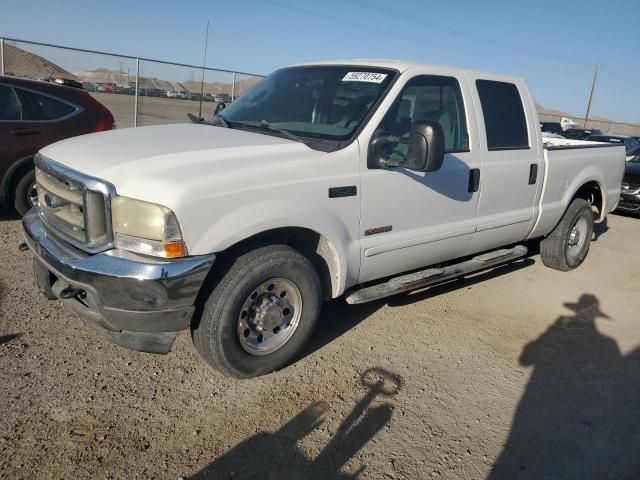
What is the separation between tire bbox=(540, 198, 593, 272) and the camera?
5992 mm

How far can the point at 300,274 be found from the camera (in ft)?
11.1

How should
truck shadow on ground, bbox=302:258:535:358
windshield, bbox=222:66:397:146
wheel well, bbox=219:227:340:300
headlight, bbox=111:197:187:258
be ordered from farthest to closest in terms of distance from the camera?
truck shadow on ground, bbox=302:258:535:358
windshield, bbox=222:66:397:146
wheel well, bbox=219:227:340:300
headlight, bbox=111:197:187:258

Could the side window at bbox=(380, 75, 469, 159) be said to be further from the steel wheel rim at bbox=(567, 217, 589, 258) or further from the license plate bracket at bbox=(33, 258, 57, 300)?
the steel wheel rim at bbox=(567, 217, 589, 258)

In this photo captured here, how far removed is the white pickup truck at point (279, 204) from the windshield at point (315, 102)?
16mm

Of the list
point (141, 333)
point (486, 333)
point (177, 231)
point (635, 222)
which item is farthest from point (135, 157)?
point (635, 222)

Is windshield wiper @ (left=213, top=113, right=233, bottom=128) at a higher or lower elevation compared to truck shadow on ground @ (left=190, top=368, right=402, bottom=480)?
higher

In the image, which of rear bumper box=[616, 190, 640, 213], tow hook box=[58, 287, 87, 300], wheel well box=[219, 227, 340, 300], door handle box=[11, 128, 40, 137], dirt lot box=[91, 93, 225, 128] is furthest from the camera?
dirt lot box=[91, 93, 225, 128]

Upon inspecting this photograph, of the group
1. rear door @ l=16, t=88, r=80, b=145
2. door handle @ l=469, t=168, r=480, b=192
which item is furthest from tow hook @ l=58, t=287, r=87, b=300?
rear door @ l=16, t=88, r=80, b=145

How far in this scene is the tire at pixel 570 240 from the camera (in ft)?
19.7

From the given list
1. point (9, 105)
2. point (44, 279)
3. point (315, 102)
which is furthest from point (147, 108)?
point (44, 279)

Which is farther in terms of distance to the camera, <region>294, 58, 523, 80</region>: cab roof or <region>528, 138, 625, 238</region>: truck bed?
<region>528, 138, 625, 238</region>: truck bed

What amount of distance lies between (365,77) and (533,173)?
207cm

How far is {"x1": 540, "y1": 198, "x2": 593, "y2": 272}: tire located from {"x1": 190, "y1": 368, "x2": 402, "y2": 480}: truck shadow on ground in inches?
145

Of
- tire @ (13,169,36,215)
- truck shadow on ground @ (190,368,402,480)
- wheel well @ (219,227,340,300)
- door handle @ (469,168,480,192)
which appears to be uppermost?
door handle @ (469,168,480,192)
